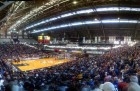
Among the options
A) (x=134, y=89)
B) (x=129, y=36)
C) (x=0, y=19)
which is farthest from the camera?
(x=129, y=36)

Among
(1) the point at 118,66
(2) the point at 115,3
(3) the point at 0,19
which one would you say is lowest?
(1) the point at 118,66

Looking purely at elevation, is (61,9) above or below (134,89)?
above

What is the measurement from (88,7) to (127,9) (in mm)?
6611

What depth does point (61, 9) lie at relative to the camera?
4666 cm

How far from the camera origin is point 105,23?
48.7 m

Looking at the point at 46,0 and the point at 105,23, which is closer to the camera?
the point at 46,0

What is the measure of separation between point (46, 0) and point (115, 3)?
11.1 m

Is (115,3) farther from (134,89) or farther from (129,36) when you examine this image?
(134,89)

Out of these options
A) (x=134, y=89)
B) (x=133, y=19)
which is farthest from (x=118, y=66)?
(x=133, y=19)

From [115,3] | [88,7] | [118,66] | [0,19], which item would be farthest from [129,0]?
[118,66]

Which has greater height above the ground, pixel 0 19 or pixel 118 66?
pixel 0 19

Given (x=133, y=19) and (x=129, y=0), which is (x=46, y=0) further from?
(x=133, y=19)

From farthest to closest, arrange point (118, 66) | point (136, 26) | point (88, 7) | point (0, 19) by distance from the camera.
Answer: point (136, 26) < point (88, 7) < point (0, 19) < point (118, 66)

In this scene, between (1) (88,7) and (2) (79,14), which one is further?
(2) (79,14)
